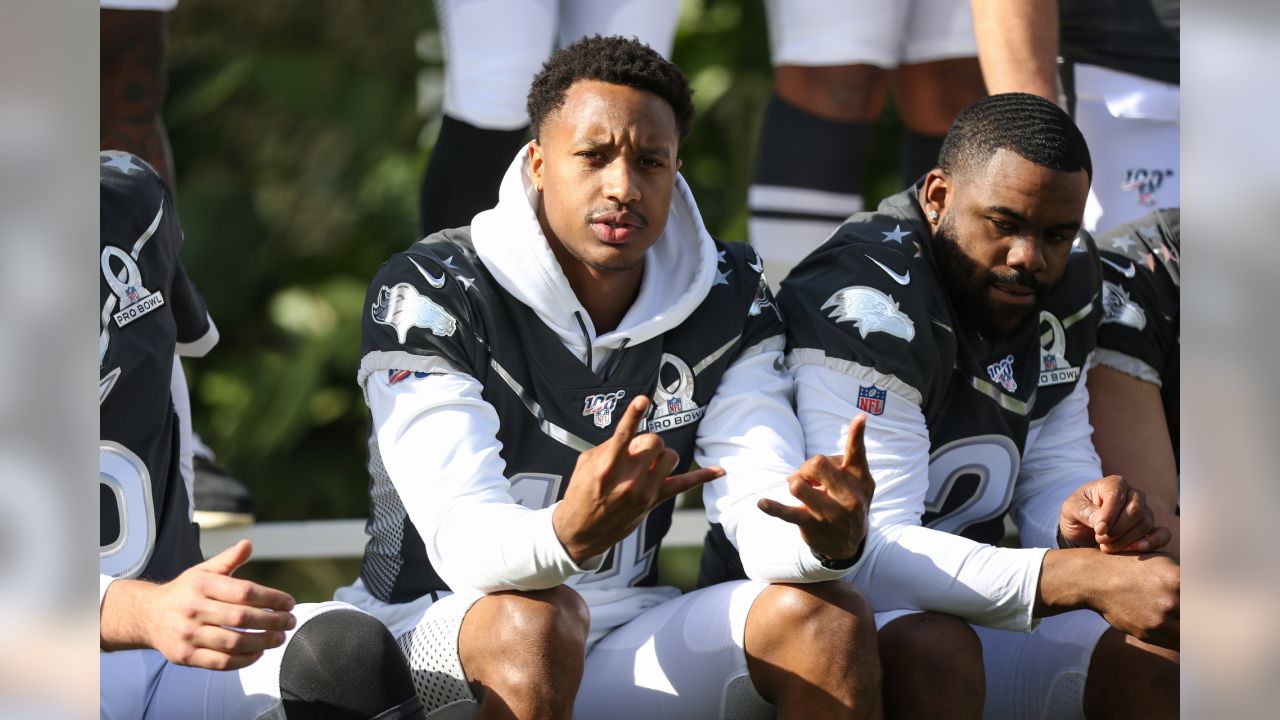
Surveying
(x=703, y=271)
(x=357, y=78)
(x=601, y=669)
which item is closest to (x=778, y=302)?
(x=703, y=271)

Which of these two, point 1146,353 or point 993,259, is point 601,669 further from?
point 1146,353

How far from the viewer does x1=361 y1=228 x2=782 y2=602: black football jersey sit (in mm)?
1986

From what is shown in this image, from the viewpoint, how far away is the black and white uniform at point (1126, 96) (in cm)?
285

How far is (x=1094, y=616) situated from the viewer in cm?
219

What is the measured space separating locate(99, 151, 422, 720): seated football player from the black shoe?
20.6 inches

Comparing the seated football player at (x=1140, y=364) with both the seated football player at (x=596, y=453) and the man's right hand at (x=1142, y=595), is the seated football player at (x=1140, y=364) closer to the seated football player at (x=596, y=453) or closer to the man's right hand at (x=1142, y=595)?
the man's right hand at (x=1142, y=595)

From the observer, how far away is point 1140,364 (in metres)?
2.54

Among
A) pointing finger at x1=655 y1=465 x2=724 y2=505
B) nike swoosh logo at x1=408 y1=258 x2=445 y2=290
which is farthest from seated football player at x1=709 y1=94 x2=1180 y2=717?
nike swoosh logo at x1=408 y1=258 x2=445 y2=290

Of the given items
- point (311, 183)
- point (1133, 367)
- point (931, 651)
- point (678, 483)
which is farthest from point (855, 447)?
point (311, 183)

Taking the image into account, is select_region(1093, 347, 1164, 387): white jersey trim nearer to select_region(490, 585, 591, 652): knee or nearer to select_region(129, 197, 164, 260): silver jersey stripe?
select_region(490, 585, 591, 652): knee
